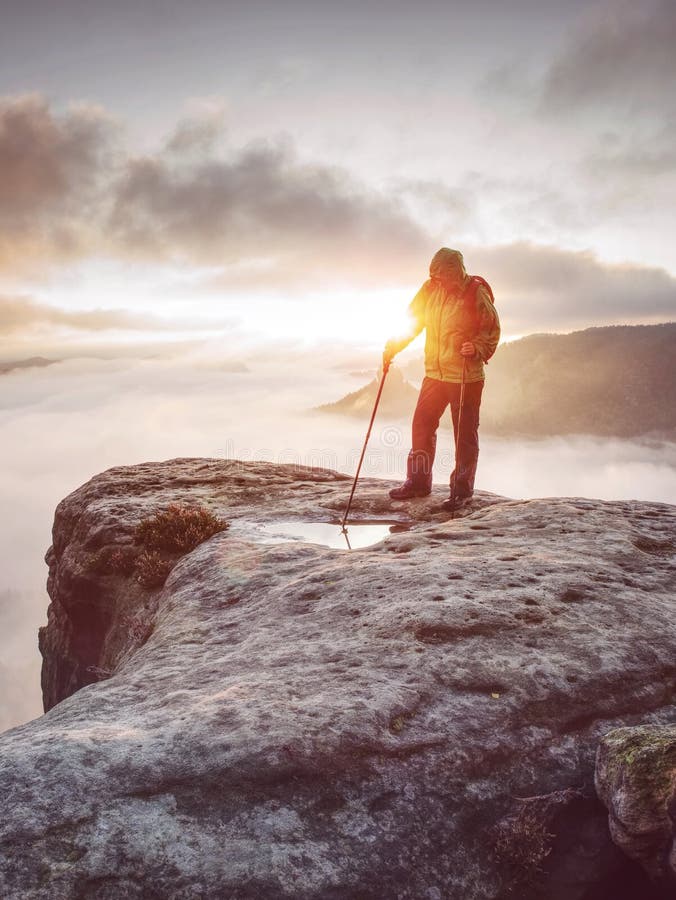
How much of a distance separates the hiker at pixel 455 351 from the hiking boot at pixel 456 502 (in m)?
0.02

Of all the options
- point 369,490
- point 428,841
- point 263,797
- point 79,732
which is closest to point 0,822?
point 79,732

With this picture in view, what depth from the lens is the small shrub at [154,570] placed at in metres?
11.4

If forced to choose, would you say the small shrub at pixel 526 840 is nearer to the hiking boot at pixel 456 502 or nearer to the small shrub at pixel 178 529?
the hiking boot at pixel 456 502

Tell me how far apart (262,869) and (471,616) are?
3495mm

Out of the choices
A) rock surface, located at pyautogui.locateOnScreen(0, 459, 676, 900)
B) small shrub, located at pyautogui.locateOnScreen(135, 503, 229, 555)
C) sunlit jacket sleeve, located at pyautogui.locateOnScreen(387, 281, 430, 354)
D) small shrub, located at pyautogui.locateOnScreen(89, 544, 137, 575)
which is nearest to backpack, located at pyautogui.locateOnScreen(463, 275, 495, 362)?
sunlit jacket sleeve, located at pyautogui.locateOnScreen(387, 281, 430, 354)

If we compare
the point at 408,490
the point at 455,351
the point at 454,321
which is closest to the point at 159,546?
the point at 408,490

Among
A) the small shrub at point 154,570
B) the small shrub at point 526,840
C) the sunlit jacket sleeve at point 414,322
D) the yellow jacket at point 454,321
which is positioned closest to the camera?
the small shrub at point 526,840

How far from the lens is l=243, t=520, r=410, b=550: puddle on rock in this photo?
11203mm

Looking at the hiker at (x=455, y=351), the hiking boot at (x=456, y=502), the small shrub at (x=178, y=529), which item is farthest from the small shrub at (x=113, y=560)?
the hiking boot at (x=456, y=502)

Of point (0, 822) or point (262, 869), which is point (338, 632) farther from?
point (0, 822)

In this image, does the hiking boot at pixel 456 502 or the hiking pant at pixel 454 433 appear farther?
the hiking pant at pixel 454 433

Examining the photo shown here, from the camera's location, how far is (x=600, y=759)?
476 cm

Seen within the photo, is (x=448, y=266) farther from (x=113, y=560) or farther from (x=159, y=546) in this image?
(x=113, y=560)

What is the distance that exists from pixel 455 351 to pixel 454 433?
1.93 metres
